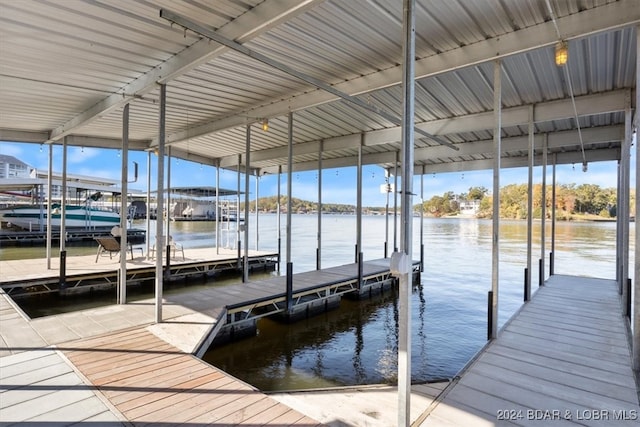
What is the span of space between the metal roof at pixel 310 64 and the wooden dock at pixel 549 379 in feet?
11.1

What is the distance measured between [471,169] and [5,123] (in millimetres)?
12446

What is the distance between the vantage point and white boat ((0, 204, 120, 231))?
20000 mm

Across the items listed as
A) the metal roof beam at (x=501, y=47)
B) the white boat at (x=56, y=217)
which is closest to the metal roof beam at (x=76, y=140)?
the metal roof beam at (x=501, y=47)

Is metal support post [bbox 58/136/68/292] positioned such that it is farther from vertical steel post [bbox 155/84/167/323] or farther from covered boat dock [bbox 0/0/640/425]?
vertical steel post [bbox 155/84/167/323]

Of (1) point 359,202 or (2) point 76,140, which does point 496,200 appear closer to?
(1) point 359,202

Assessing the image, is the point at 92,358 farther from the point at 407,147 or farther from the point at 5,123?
the point at 5,123

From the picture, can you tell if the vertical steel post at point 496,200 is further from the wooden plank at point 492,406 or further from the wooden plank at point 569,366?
the wooden plank at point 492,406

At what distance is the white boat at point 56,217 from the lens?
20.0 metres

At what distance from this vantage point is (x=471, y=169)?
11.6 meters

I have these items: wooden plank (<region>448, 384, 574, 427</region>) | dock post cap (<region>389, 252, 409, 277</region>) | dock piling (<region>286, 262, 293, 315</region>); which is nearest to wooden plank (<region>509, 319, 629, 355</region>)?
wooden plank (<region>448, 384, 574, 427</region>)

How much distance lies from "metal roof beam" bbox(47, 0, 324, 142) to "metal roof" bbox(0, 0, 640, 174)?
0.02m

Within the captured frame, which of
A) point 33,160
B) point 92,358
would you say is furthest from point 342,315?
point 33,160

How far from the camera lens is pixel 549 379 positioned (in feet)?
10.5

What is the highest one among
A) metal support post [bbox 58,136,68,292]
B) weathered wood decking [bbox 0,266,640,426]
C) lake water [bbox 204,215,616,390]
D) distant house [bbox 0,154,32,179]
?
distant house [bbox 0,154,32,179]
